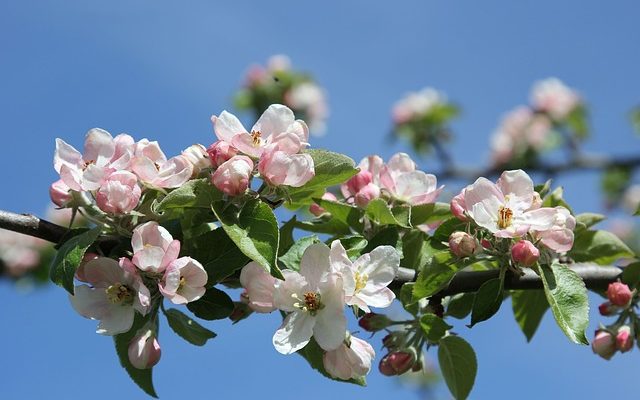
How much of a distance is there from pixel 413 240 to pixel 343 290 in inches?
14.5

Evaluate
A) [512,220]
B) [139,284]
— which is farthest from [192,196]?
[512,220]

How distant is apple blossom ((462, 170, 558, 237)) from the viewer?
1654mm

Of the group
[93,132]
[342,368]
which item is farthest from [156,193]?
[342,368]

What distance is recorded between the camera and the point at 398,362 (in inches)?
71.0

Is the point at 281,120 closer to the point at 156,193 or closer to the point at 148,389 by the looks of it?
the point at 156,193

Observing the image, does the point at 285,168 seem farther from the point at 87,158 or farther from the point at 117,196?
the point at 87,158

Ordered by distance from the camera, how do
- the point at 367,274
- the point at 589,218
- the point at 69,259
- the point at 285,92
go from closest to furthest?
the point at 69,259 < the point at 367,274 < the point at 589,218 < the point at 285,92

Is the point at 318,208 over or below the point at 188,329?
over

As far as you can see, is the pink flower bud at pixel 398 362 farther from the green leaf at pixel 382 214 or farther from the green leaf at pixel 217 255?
the green leaf at pixel 217 255

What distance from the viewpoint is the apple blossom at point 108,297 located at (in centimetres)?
159

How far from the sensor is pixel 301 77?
830 cm

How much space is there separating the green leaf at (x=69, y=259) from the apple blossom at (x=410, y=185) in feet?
2.38

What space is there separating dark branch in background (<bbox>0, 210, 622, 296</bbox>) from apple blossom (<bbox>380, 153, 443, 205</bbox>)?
0.22 metres

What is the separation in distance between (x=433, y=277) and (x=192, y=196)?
0.50 m
